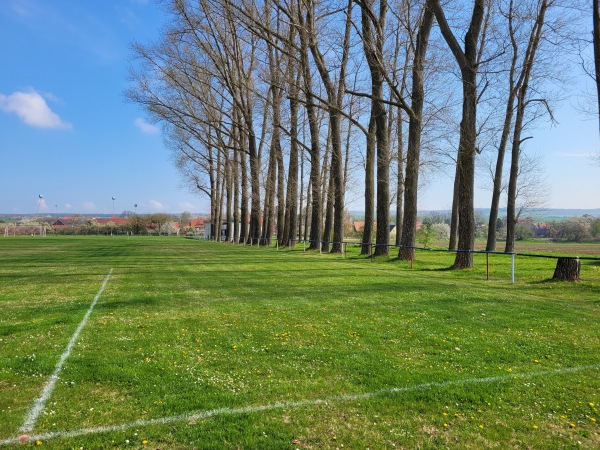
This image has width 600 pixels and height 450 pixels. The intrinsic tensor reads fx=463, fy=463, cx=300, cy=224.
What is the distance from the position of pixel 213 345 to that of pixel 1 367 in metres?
2.38

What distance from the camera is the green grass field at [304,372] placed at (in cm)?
363

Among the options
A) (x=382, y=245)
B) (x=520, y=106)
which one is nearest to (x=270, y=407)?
(x=382, y=245)

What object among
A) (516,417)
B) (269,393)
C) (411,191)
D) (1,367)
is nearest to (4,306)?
(1,367)

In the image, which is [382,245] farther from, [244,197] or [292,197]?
[244,197]

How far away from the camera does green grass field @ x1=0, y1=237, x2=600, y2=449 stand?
3633 millimetres

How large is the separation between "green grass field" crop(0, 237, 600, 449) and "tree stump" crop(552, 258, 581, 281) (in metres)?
3.00

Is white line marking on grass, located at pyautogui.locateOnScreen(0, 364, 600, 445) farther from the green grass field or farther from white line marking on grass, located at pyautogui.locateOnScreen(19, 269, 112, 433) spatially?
white line marking on grass, located at pyautogui.locateOnScreen(19, 269, 112, 433)

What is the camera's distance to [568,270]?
42.8 feet

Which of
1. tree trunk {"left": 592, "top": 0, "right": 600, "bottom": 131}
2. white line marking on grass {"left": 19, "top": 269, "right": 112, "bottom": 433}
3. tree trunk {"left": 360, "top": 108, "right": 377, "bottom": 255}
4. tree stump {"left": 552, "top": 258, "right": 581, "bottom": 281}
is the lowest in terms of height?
white line marking on grass {"left": 19, "top": 269, "right": 112, "bottom": 433}

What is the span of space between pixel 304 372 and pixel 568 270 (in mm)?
10997

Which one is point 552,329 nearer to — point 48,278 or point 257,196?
point 48,278

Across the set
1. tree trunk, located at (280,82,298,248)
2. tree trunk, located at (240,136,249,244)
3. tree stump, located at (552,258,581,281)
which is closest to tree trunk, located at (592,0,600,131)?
tree stump, located at (552,258,581,281)

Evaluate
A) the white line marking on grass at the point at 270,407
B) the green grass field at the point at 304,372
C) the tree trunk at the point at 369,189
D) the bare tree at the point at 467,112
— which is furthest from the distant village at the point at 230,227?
the white line marking on grass at the point at 270,407

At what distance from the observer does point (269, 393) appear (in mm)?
4418
